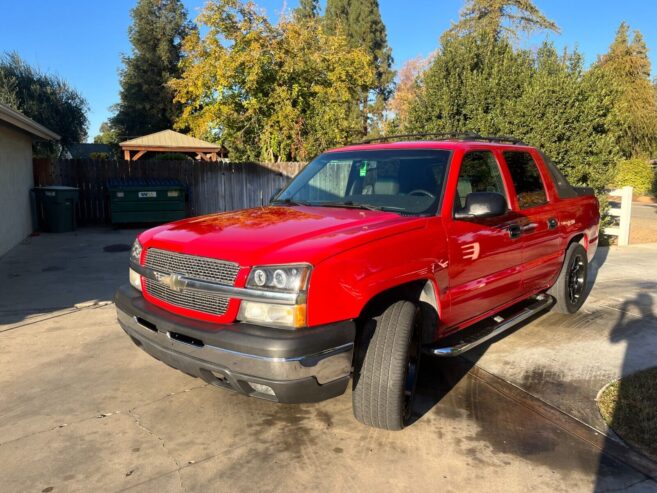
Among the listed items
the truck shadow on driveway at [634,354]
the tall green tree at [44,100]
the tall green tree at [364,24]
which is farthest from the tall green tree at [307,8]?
the truck shadow on driveway at [634,354]

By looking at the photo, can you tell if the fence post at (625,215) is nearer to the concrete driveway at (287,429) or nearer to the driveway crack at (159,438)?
the concrete driveway at (287,429)

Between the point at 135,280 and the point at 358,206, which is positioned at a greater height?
the point at 358,206

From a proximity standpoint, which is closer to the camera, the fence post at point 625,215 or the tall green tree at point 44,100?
the fence post at point 625,215

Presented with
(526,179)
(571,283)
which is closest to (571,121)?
(571,283)

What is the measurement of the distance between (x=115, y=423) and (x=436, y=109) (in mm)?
10233

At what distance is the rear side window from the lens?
4555 mm

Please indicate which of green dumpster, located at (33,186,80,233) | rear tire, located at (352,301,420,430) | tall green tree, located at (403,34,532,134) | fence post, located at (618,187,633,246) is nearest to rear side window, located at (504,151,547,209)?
rear tire, located at (352,301,420,430)

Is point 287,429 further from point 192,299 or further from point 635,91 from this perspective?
point 635,91

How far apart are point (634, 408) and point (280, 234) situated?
2.79 meters

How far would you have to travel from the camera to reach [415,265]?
315cm

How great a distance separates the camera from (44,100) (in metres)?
31.6

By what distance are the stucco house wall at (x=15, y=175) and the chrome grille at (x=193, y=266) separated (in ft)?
21.3

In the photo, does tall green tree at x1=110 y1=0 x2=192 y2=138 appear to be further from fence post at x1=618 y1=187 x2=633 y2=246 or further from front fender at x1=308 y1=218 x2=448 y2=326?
front fender at x1=308 y1=218 x2=448 y2=326

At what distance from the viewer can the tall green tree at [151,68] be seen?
125 ft
